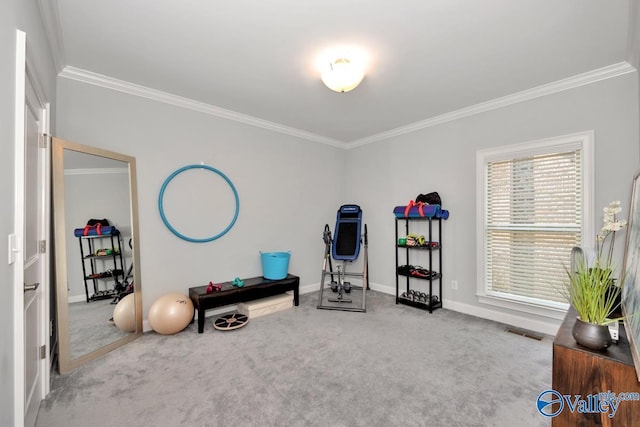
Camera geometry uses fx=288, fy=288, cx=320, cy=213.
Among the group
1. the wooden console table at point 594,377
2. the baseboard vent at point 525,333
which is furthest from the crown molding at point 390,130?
the wooden console table at point 594,377

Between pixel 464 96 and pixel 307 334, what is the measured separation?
3.16 m

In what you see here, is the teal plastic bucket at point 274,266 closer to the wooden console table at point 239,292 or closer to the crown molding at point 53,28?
the wooden console table at point 239,292

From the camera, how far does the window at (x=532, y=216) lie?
2.90 metres

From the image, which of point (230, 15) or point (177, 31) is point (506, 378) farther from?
point (177, 31)

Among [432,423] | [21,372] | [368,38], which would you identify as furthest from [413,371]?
[368,38]

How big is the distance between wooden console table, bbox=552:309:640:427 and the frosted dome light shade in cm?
226

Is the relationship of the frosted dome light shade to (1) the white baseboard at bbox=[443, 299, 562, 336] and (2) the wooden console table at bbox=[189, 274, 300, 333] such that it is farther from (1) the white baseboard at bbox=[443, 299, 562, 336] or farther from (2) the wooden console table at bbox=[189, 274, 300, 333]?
(1) the white baseboard at bbox=[443, 299, 562, 336]

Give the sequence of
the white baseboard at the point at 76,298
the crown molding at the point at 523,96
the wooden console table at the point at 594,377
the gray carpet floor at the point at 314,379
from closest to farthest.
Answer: the wooden console table at the point at 594,377
the gray carpet floor at the point at 314,379
the white baseboard at the point at 76,298
the crown molding at the point at 523,96

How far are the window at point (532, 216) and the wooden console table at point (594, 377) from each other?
201 centimetres

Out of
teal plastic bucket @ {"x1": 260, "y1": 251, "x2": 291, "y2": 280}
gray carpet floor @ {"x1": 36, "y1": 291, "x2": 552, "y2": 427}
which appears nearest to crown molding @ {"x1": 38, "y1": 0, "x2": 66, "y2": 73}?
gray carpet floor @ {"x1": 36, "y1": 291, "x2": 552, "y2": 427}

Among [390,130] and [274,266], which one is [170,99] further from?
[390,130]

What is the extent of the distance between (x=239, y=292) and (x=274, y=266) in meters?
0.59

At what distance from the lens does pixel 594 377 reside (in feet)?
3.86

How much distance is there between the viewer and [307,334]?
3.06 metres
